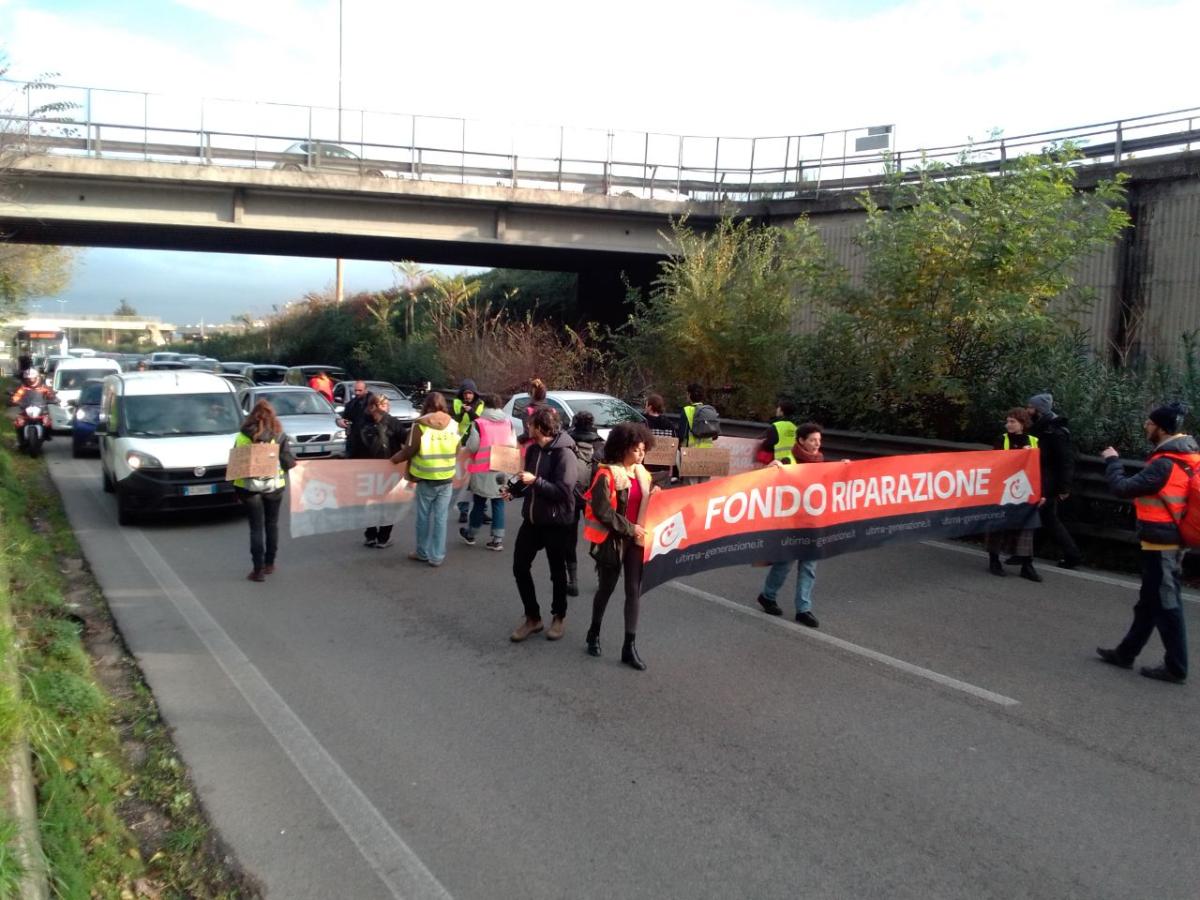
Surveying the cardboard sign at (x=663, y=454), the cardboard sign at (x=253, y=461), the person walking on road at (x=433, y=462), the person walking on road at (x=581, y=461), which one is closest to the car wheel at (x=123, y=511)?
the cardboard sign at (x=253, y=461)

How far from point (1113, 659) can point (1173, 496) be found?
1253 millimetres

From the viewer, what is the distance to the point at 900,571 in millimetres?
9656

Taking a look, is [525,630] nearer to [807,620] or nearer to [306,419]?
[807,620]

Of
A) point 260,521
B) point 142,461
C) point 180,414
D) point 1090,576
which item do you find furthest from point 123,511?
point 1090,576

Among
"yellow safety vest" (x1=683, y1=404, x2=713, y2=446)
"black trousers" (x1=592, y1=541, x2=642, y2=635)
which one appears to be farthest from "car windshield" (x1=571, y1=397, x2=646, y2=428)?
"black trousers" (x1=592, y1=541, x2=642, y2=635)

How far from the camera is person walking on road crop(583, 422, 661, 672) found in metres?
6.48

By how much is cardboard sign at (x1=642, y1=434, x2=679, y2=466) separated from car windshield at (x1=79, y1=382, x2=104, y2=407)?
50.0 feet

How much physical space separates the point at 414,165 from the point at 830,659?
881 inches

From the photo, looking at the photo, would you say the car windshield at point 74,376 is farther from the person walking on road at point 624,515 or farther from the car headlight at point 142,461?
the person walking on road at point 624,515

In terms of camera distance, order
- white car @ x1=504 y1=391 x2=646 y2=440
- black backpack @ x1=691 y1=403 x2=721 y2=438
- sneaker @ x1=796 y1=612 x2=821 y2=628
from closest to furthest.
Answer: sneaker @ x1=796 y1=612 x2=821 y2=628 < black backpack @ x1=691 y1=403 x2=721 y2=438 < white car @ x1=504 y1=391 x2=646 y2=440

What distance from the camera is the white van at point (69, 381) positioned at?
908 inches

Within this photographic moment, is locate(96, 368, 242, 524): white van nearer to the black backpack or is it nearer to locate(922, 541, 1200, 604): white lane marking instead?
the black backpack

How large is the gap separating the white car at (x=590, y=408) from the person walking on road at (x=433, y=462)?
498 cm

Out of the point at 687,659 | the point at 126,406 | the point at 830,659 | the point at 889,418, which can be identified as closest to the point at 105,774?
the point at 687,659
